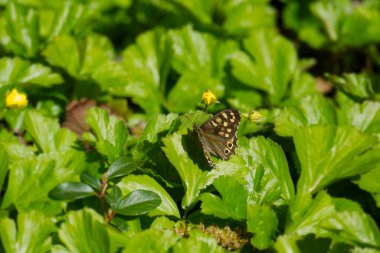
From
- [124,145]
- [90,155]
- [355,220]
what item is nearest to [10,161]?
[90,155]

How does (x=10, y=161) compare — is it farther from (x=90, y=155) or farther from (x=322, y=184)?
(x=322, y=184)

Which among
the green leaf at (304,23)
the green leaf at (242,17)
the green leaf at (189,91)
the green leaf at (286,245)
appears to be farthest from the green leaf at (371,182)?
the green leaf at (304,23)

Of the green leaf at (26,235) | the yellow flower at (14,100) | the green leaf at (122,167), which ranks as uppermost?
the yellow flower at (14,100)

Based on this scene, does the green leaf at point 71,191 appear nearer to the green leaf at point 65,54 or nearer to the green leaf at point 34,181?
the green leaf at point 34,181

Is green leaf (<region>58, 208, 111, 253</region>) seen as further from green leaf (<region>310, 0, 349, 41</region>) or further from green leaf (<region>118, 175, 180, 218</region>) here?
green leaf (<region>310, 0, 349, 41</region>)

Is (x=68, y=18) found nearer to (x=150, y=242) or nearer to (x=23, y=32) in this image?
(x=23, y=32)

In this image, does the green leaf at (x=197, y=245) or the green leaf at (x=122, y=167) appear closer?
the green leaf at (x=197, y=245)
